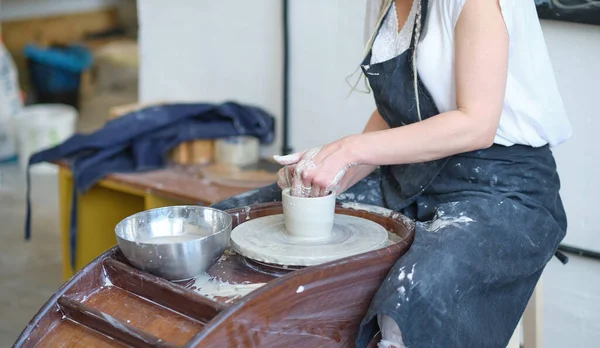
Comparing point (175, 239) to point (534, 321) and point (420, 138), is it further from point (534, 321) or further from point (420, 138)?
point (534, 321)

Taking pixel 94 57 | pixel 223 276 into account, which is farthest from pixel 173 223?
pixel 94 57

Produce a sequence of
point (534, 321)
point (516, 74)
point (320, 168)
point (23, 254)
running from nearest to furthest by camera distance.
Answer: point (320, 168) < point (516, 74) < point (534, 321) < point (23, 254)

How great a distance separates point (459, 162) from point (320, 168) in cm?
36

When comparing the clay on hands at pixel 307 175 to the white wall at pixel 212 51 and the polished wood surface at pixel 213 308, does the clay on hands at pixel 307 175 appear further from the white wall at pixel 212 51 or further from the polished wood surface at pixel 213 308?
the white wall at pixel 212 51

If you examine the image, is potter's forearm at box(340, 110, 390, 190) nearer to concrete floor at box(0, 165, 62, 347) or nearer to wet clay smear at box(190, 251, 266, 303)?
wet clay smear at box(190, 251, 266, 303)

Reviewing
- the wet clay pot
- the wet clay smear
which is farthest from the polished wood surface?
the wet clay pot

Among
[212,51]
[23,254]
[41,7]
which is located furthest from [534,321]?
[41,7]

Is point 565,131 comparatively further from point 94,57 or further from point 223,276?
point 94,57

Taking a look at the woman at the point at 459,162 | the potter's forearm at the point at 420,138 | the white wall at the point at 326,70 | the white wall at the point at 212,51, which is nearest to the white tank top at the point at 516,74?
the woman at the point at 459,162

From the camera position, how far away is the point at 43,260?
3.35 m

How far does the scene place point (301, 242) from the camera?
1.47m

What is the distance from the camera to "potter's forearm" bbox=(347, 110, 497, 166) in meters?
1.48

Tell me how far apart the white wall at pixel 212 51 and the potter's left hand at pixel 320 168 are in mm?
1324

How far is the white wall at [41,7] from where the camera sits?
5730 millimetres
